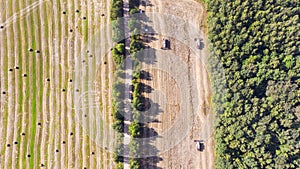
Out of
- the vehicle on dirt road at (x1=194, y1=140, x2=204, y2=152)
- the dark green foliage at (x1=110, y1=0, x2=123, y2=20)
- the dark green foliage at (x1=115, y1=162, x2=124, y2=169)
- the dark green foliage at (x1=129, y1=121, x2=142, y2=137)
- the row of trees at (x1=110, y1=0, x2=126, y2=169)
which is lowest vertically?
the dark green foliage at (x1=115, y1=162, x2=124, y2=169)

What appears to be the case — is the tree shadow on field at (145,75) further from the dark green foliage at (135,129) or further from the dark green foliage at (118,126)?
the dark green foliage at (118,126)

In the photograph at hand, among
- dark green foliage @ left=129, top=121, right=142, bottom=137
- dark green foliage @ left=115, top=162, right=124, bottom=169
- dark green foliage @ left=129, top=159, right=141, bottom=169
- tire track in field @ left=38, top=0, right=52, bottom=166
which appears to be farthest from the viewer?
tire track in field @ left=38, top=0, right=52, bottom=166

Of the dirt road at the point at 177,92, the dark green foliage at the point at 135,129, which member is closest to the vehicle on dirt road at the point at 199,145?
the dirt road at the point at 177,92

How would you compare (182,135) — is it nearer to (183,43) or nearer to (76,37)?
(183,43)

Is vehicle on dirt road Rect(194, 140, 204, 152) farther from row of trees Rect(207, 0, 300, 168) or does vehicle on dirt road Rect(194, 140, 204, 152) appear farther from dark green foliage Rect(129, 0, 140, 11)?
dark green foliage Rect(129, 0, 140, 11)

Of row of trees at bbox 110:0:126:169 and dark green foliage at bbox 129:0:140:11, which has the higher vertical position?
dark green foliage at bbox 129:0:140:11

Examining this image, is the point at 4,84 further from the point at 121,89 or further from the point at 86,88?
the point at 121,89

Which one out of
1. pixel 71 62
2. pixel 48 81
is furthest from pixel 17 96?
pixel 71 62

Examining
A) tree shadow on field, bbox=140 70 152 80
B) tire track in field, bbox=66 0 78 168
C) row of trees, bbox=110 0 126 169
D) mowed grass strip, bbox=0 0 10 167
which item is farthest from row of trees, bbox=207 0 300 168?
mowed grass strip, bbox=0 0 10 167
